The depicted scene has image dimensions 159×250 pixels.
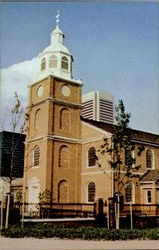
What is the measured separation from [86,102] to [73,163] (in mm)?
4599

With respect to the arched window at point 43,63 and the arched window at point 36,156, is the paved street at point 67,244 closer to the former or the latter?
the arched window at point 36,156

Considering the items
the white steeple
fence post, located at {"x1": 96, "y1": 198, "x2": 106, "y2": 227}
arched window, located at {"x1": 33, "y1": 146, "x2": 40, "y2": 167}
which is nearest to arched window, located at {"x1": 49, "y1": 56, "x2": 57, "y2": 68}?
the white steeple

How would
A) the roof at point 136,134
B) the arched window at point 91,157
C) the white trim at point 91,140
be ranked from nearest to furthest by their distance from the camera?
1. the white trim at point 91,140
2. the arched window at point 91,157
3. the roof at point 136,134

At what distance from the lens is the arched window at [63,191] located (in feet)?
83.4

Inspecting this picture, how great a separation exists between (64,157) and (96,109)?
162 inches

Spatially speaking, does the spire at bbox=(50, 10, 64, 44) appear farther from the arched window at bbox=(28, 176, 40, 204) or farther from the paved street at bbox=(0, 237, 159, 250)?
the paved street at bbox=(0, 237, 159, 250)

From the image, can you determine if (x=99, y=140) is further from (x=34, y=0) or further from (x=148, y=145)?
(x=34, y=0)

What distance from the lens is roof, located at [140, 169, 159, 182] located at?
25628mm

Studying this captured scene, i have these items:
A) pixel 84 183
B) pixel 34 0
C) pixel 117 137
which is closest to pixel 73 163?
pixel 84 183

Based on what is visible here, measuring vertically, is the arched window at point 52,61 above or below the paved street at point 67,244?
above

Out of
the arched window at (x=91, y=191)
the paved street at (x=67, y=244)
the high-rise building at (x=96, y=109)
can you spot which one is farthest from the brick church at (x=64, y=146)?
the paved street at (x=67, y=244)

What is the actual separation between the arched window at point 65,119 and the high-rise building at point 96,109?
5.01 feet

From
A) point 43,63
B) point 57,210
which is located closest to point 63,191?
point 57,210

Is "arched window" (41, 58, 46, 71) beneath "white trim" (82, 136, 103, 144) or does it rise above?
above
